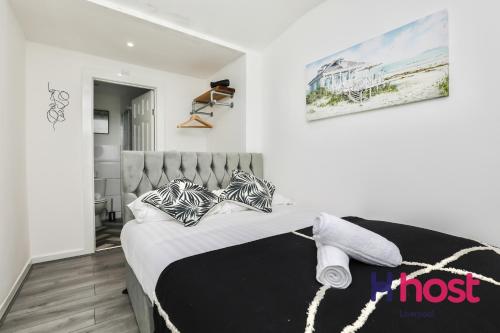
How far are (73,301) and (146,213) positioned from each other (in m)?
→ 0.94

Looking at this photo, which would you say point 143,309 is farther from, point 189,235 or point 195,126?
point 195,126

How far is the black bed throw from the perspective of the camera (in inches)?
23.2

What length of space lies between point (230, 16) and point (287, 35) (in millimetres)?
622

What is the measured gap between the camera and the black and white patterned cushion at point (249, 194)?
203cm

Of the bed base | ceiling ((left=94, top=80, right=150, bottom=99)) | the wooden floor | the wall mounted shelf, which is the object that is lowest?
the wooden floor

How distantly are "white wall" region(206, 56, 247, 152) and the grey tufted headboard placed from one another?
15.1 inches

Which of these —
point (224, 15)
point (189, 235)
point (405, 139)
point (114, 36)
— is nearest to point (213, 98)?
point (224, 15)

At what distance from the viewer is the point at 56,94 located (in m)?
2.63

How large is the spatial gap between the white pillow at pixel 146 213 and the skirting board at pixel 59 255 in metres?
1.60

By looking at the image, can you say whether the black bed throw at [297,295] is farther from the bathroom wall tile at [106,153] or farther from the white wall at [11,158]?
the bathroom wall tile at [106,153]

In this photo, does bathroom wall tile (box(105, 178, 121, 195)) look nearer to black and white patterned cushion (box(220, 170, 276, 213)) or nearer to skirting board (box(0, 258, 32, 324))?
skirting board (box(0, 258, 32, 324))

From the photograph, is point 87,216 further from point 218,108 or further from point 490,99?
point 490,99

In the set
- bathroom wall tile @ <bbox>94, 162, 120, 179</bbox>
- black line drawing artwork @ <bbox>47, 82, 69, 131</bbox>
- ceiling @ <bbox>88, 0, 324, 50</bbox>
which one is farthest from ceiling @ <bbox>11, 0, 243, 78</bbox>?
bathroom wall tile @ <bbox>94, 162, 120, 179</bbox>

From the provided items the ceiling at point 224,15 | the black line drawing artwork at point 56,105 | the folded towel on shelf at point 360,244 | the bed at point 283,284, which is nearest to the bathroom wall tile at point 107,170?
the black line drawing artwork at point 56,105
